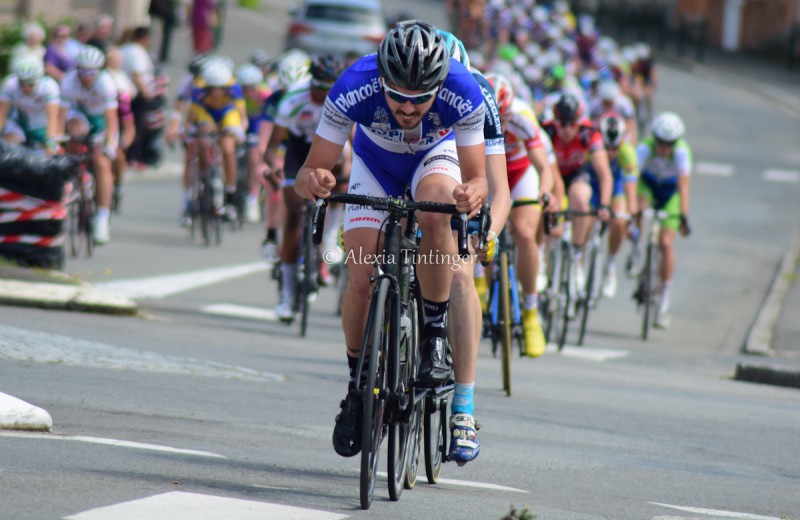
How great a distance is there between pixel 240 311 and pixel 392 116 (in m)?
8.40

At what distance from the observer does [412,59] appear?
6.45 meters

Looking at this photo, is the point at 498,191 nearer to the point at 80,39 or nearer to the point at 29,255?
the point at 29,255

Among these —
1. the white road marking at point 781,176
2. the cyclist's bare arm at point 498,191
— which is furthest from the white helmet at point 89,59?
the white road marking at point 781,176

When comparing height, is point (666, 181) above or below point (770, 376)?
above

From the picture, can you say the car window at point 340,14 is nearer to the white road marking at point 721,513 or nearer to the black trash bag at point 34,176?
the black trash bag at point 34,176

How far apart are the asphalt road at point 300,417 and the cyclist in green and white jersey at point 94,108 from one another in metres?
1.02

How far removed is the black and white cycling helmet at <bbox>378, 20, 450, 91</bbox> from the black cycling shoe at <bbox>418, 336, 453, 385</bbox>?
44.3 inches

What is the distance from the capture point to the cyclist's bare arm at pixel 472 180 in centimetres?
653

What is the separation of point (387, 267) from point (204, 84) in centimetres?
1310

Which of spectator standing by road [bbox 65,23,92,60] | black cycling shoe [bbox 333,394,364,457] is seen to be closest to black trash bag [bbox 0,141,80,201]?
spectator standing by road [bbox 65,23,92,60]

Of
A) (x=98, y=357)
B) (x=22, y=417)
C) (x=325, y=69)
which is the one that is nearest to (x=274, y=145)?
(x=325, y=69)

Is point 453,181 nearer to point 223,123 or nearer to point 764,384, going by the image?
point 764,384

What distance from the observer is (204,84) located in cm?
1930

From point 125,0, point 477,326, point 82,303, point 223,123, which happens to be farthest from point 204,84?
point 125,0
